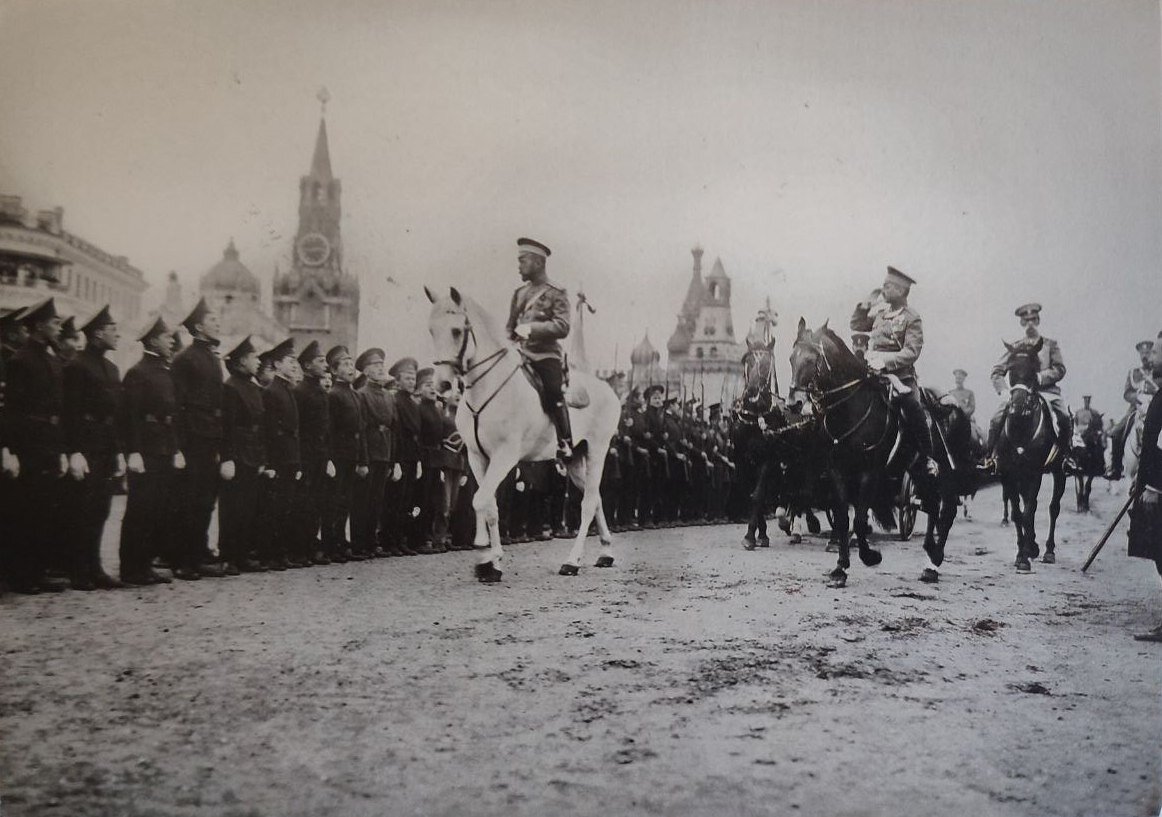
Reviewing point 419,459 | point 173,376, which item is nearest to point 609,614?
point 419,459

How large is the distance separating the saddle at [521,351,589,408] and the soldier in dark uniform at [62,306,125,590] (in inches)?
88.9

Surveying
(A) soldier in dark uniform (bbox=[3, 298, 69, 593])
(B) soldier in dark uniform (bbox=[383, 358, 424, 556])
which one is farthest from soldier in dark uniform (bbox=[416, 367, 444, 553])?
(A) soldier in dark uniform (bbox=[3, 298, 69, 593])

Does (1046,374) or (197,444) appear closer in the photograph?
(197,444)

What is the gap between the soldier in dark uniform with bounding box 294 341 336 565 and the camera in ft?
18.5

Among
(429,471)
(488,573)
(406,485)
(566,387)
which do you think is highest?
(566,387)

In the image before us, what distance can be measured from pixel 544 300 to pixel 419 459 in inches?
72.7

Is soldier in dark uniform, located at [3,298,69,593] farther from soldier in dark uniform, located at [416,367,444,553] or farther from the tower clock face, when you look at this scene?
soldier in dark uniform, located at [416,367,444,553]

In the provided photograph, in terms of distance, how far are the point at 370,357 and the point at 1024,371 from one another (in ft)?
13.3

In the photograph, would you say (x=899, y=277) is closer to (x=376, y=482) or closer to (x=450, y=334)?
(x=450, y=334)

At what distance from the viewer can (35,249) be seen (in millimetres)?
4539

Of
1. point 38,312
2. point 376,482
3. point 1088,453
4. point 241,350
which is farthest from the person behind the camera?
point 376,482

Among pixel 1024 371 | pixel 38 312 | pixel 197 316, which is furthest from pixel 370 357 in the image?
pixel 1024 371

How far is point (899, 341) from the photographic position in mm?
5652

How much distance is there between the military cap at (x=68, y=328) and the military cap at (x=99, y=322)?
0.13ft
